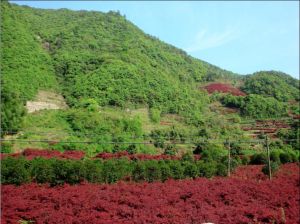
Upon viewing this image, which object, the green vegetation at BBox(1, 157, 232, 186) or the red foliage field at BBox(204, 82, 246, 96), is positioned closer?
the green vegetation at BBox(1, 157, 232, 186)

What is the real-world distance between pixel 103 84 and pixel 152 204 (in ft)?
143

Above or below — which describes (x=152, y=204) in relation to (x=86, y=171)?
below

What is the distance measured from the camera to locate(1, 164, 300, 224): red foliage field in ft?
34.0

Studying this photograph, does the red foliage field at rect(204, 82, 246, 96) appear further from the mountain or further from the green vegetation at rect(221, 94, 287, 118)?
the green vegetation at rect(221, 94, 287, 118)

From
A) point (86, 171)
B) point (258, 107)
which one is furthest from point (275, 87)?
point (86, 171)

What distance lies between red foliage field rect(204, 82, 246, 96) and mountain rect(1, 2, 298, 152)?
6.62 feet

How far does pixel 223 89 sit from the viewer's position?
243 ft

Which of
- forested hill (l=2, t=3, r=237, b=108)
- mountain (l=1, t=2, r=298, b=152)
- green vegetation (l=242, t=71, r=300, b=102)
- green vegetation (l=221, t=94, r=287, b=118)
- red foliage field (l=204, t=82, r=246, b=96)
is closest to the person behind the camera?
mountain (l=1, t=2, r=298, b=152)

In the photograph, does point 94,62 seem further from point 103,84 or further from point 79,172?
point 79,172

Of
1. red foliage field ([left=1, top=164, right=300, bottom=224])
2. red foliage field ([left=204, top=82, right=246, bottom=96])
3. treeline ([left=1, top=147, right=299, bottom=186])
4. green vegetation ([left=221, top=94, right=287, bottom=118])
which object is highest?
red foliage field ([left=204, top=82, right=246, bottom=96])

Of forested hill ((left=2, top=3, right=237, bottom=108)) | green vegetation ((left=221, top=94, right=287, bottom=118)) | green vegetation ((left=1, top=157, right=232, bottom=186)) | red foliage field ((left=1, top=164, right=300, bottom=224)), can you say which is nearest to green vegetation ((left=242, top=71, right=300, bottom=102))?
green vegetation ((left=221, top=94, right=287, bottom=118))

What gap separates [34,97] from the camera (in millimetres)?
48750

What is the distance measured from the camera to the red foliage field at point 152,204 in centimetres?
1035

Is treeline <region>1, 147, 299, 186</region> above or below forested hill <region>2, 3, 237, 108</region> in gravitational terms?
below
